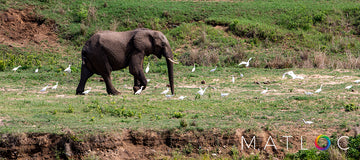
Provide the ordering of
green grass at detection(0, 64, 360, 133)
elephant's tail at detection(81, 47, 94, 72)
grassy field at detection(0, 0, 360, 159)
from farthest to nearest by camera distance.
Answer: elephant's tail at detection(81, 47, 94, 72)
grassy field at detection(0, 0, 360, 159)
green grass at detection(0, 64, 360, 133)

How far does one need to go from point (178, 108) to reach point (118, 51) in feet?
9.20

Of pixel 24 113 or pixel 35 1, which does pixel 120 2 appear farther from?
pixel 24 113

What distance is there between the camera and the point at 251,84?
1602 cm

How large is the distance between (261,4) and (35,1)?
11.6 meters

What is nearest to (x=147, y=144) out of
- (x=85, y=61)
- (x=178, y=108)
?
(x=178, y=108)

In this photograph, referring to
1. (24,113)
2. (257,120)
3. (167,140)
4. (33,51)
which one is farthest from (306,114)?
(33,51)

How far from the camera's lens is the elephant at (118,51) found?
1311cm

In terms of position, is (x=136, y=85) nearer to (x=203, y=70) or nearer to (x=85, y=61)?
(x=85, y=61)

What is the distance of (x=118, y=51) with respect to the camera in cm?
1325

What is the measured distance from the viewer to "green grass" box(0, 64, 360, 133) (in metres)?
9.87

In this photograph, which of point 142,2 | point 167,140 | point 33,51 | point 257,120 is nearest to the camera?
point 167,140

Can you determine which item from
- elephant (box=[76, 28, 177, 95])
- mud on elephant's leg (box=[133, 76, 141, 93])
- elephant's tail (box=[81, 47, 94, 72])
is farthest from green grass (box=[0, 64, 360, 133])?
elephant's tail (box=[81, 47, 94, 72])

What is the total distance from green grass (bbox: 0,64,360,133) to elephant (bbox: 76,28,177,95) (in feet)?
2.66

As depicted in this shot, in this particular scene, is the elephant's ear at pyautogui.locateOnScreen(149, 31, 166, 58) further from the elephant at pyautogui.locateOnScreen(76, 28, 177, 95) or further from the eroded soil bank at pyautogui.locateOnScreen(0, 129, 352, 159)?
the eroded soil bank at pyautogui.locateOnScreen(0, 129, 352, 159)
